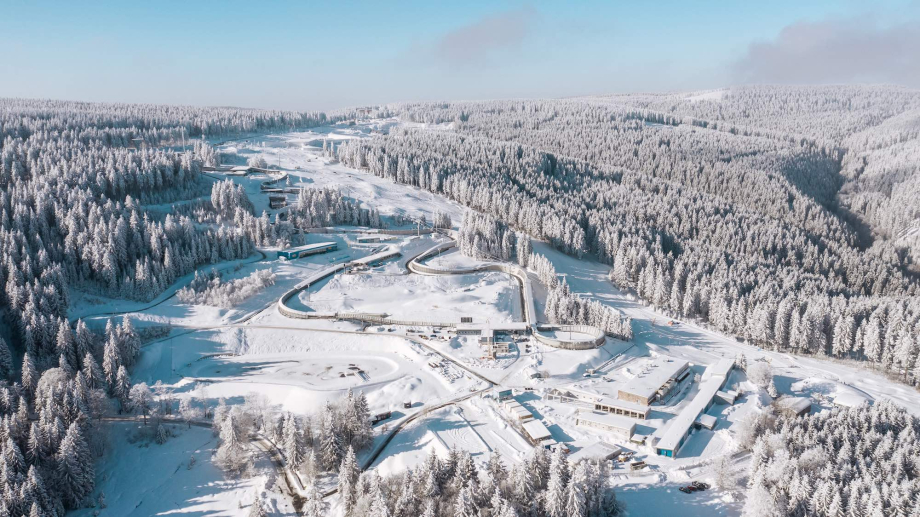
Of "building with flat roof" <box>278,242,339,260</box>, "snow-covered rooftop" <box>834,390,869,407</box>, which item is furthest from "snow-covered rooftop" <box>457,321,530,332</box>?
"building with flat roof" <box>278,242,339,260</box>

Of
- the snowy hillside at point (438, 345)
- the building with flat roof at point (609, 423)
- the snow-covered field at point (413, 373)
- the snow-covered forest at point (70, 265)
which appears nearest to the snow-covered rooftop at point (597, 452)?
the snowy hillside at point (438, 345)

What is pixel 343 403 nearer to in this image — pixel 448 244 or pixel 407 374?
pixel 407 374

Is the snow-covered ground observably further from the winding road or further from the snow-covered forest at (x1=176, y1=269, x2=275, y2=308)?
the snow-covered forest at (x1=176, y1=269, x2=275, y2=308)

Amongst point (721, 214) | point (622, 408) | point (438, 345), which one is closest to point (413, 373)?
point (438, 345)

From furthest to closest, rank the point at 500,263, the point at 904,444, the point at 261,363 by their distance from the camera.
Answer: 1. the point at 500,263
2. the point at 261,363
3. the point at 904,444

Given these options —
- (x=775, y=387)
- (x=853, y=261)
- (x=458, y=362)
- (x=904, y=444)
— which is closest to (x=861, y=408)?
(x=904, y=444)

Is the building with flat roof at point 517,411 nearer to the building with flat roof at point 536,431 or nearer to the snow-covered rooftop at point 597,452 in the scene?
the building with flat roof at point 536,431
